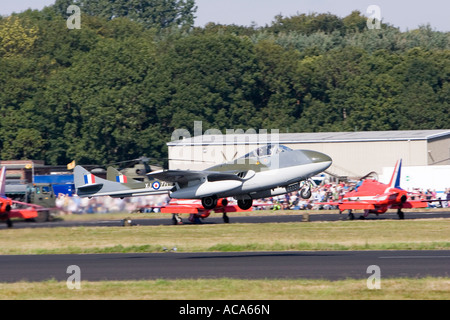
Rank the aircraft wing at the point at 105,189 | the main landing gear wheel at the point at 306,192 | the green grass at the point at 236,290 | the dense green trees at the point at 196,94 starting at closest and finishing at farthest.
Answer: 1. the green grass at the point at 236,290
2. the main landing gear wheel at the point at 306,192
3. the aircraft wing at the point at 105,189
4. the dense green trees at the point at 196,94

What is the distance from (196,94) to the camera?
292 ft

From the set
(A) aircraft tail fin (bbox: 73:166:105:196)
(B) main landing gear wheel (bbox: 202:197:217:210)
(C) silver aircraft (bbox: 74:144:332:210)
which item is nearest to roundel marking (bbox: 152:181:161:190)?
(A) aircraft tail fin (bbox: 73:166:105:196)

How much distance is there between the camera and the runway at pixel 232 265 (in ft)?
73.4

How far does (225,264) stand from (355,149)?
136 feet

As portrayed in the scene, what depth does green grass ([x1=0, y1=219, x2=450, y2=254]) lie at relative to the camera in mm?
30875

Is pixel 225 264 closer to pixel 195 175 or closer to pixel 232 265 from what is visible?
pixel 232 265

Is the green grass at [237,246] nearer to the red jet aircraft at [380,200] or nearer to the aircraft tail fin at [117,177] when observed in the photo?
the red jet aircraft at [380,200]

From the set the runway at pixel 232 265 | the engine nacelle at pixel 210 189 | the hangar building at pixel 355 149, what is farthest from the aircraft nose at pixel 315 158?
the hangar building at pixel 355 149

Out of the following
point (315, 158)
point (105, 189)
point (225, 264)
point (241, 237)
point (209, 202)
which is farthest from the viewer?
point (105, 189)

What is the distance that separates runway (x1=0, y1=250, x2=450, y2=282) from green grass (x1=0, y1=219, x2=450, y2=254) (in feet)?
4.62

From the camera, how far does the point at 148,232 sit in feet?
128

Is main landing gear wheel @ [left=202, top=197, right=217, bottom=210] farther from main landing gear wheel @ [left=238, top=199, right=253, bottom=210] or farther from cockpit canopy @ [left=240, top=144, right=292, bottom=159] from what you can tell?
cockpit canopy @ [left=240, top=144, right=292, bottom=159]

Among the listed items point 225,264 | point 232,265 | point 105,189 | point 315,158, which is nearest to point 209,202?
point 315,158
